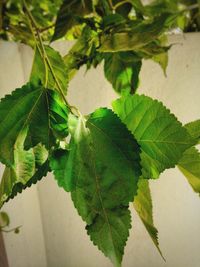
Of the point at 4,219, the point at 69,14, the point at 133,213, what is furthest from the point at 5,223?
the point at 69,14

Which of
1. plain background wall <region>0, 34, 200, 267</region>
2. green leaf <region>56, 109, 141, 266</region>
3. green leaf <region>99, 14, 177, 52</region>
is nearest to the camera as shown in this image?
green leaf <region>56, 109, 141, 266</region>

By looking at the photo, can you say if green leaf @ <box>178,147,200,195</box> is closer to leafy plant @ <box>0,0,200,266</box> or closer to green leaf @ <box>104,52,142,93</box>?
leafy plant @ <box>0,0,200,266</box>

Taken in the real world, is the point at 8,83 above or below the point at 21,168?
above

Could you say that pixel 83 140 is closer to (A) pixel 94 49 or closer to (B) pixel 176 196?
(A) pixel 94 49

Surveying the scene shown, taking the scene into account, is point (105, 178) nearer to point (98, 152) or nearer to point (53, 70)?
point (98, 152)

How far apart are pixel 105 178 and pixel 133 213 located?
0.92ft

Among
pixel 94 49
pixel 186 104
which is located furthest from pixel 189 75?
pixel 94 49

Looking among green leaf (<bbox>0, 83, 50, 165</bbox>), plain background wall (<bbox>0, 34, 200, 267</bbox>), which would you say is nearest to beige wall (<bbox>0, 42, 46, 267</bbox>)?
plain background wall (<bbox>0, 34, 200, 267</bbox>)

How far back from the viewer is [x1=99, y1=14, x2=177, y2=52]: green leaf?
29cm

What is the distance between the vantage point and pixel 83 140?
0.19 m

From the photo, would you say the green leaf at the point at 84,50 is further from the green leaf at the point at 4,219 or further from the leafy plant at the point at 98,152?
the green leaf at the point at 4,219

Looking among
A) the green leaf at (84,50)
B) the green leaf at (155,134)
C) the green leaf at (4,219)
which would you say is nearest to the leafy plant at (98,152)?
the green leaf at (155,134)

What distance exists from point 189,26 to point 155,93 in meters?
0.12

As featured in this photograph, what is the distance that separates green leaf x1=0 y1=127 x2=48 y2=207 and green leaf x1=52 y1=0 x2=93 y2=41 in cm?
18
